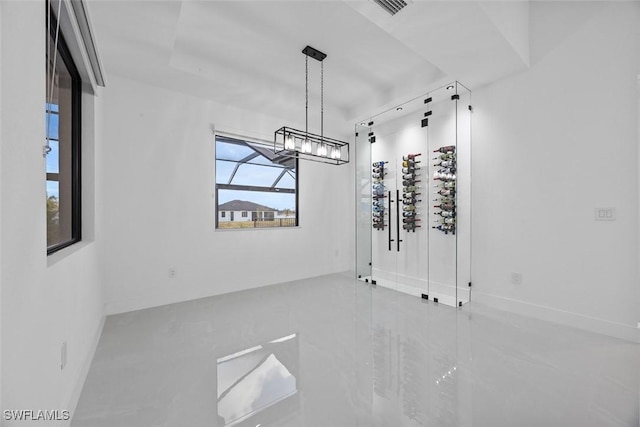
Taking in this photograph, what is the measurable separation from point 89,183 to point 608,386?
4067mm

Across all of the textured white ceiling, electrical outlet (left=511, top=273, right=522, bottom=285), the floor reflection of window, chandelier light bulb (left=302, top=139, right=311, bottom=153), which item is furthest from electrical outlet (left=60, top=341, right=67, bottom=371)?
electrical outlet (left=511, top=273, right=522, bottom=285)

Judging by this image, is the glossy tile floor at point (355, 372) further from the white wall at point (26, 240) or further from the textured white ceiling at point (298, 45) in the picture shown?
the textured white ceiling at point (298, 45)

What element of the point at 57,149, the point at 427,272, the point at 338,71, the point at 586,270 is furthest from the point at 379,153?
the point at 57,149

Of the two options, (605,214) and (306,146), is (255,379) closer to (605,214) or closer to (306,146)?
(306,146)

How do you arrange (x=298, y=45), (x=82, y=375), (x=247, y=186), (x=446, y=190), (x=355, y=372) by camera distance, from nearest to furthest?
(x=82, y=375)
(x=355, y=372)
(x=298, y=45)
(x=446, y=190)
(x=247, y=186)

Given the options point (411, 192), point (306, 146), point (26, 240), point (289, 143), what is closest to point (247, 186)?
point (306, 146)

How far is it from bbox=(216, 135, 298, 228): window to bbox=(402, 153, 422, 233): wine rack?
177cm

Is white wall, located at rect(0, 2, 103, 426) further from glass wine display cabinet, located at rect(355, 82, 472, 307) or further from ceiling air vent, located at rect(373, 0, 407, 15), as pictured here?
glass wine display cabinet, located at rect(355, 82, 472, 307)

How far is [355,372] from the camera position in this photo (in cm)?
189

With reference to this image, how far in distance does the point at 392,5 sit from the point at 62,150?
263cm

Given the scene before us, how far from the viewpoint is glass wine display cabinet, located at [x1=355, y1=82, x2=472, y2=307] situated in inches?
133

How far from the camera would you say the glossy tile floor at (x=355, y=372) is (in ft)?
4.90

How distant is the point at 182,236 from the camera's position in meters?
3.44

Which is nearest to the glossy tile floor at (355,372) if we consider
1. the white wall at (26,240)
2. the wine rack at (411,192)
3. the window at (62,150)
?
the white wall at (26,240)
